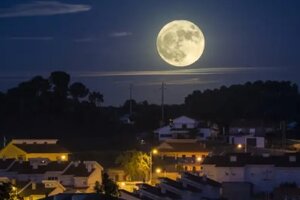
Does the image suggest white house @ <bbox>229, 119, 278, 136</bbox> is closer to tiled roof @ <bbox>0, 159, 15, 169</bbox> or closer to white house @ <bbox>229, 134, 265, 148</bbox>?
white house @ <bbox>229, 134, 265, 148</bbox>

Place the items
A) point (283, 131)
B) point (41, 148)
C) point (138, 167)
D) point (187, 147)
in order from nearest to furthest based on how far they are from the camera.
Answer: point (138, 167) < point (41, 148) < point (187, 147) < point (283, 131)

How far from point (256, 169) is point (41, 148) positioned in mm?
9874

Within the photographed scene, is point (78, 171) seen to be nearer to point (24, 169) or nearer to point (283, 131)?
point (24, 169)

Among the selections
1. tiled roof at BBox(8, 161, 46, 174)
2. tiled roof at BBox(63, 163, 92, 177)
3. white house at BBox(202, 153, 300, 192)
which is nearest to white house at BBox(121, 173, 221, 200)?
white house at BBox(202, 153, 300, 192)

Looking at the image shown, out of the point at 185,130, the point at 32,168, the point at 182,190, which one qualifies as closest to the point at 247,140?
the point at 185,130

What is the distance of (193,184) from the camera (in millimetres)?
21906

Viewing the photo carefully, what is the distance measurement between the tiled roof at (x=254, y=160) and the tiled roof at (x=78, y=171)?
318cm

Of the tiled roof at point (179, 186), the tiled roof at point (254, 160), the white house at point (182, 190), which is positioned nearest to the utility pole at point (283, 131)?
the tiled roof at point (254, 160)

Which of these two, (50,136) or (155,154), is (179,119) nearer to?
(50,136)

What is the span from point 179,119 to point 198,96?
20.3ft

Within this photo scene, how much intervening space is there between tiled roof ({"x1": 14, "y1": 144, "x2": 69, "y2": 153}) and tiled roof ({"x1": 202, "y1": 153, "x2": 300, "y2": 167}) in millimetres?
7890

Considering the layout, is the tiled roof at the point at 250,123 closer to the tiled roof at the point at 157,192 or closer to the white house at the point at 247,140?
the white house at the point at 247,140

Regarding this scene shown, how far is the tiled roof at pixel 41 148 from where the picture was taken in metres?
31.2

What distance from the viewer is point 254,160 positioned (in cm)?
2430
